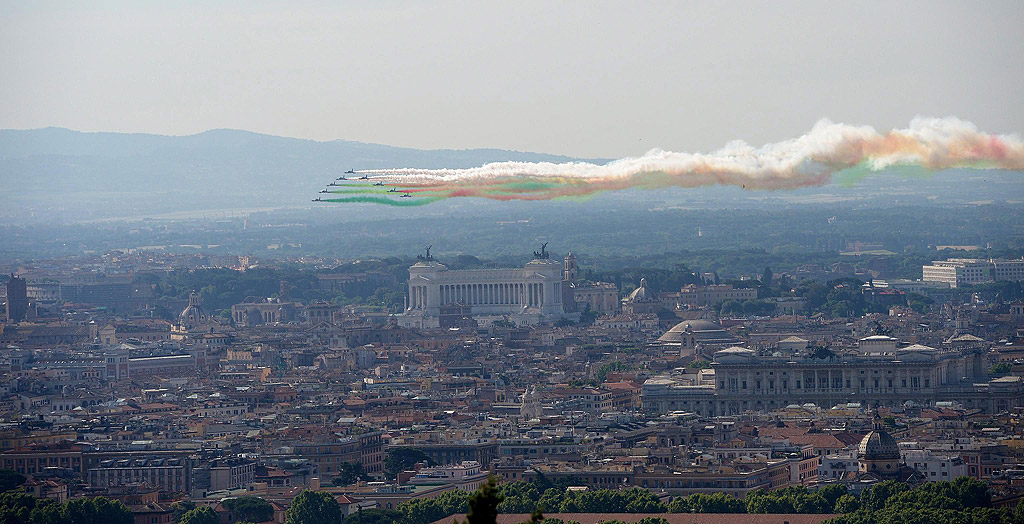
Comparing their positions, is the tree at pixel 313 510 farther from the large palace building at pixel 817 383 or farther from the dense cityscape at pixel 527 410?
the large palace building at pixel 817 383

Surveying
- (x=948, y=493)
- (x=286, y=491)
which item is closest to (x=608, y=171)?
(x=286, y=491)

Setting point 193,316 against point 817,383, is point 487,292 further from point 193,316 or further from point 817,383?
point 817,383

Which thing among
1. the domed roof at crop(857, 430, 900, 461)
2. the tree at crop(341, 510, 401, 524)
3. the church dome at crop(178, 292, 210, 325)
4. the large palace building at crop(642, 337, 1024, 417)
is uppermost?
the domed roof at crop(857, 430, 900, 461)

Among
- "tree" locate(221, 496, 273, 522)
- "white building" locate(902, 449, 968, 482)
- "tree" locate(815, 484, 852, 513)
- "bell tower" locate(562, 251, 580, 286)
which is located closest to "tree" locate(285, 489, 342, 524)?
"tree" locate(221, 496, 273, 522)

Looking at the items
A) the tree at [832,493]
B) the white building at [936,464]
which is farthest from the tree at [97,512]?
the white building at [936,464]

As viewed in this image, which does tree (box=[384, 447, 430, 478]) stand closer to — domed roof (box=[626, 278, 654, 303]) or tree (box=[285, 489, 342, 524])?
tree (box=[285, 489, 342, 524])

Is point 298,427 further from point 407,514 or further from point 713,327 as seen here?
point 713,327
